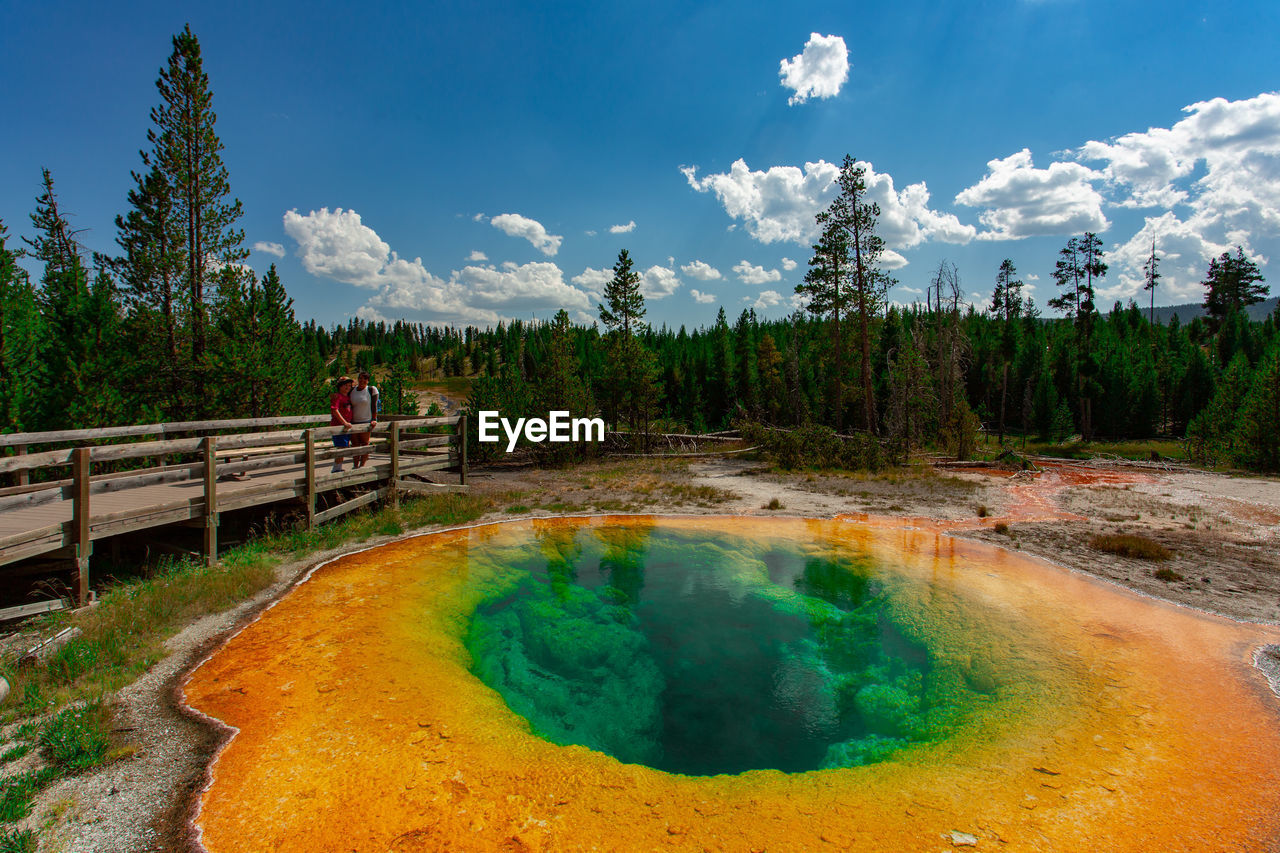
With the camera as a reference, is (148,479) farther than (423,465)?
No

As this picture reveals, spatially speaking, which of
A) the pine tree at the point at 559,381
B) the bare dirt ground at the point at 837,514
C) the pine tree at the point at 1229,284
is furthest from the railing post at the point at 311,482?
the pine tree at the point at 1229,284

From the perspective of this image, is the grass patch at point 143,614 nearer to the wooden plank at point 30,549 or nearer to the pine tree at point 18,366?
the wooden plank at point 30,549

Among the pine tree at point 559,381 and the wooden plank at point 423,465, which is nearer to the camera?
the wooden plank at point 423,465

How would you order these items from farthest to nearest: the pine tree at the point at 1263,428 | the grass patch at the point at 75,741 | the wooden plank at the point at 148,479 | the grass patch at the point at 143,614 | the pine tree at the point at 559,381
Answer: the pine tree at the point at 559,381
the pine tree at the point at 1263,428
the wooden plank at the point at 148,479
the grass patch at the point at 143,614
the grass patch at the point at 75,741

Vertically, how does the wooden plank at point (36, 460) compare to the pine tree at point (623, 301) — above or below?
below

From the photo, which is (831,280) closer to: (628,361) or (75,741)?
(628,361)

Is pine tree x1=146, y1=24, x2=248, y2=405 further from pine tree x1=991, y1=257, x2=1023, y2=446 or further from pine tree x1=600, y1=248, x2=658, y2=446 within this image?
pine tree x1=991, y1=257, x2=1023, y2=446

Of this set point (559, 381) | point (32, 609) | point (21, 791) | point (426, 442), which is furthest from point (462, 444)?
point (21, 791)
